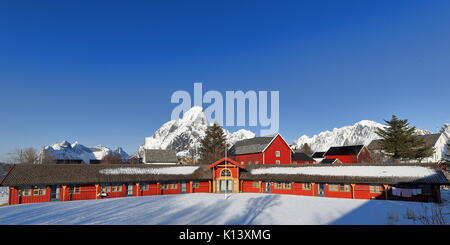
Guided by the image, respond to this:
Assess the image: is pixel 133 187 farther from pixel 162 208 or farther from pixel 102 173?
pixel 162 208

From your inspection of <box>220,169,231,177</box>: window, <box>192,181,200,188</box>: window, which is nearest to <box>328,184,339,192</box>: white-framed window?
<box>220,169,231,177</box>: window

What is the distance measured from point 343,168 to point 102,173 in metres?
34.9

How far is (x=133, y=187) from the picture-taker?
122 ft

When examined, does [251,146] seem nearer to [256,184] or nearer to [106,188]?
[256,184]

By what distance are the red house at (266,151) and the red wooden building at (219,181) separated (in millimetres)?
15036

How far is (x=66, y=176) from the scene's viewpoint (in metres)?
33.8

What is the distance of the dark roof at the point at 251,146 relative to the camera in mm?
59569

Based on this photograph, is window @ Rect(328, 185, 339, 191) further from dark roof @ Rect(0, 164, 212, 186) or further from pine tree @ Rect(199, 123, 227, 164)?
pine tree @ Rect(199, 123, 227, 164)

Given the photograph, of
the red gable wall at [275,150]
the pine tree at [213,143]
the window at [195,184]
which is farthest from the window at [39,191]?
the red gable wall at [275,150]

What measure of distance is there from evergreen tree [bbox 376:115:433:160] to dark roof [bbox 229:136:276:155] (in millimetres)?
23880

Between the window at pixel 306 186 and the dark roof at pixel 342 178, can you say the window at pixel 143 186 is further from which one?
the window at pixel 306 186

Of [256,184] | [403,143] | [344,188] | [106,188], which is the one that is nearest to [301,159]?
[403,143]

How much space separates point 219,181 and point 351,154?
Answer: 50.9 metres
